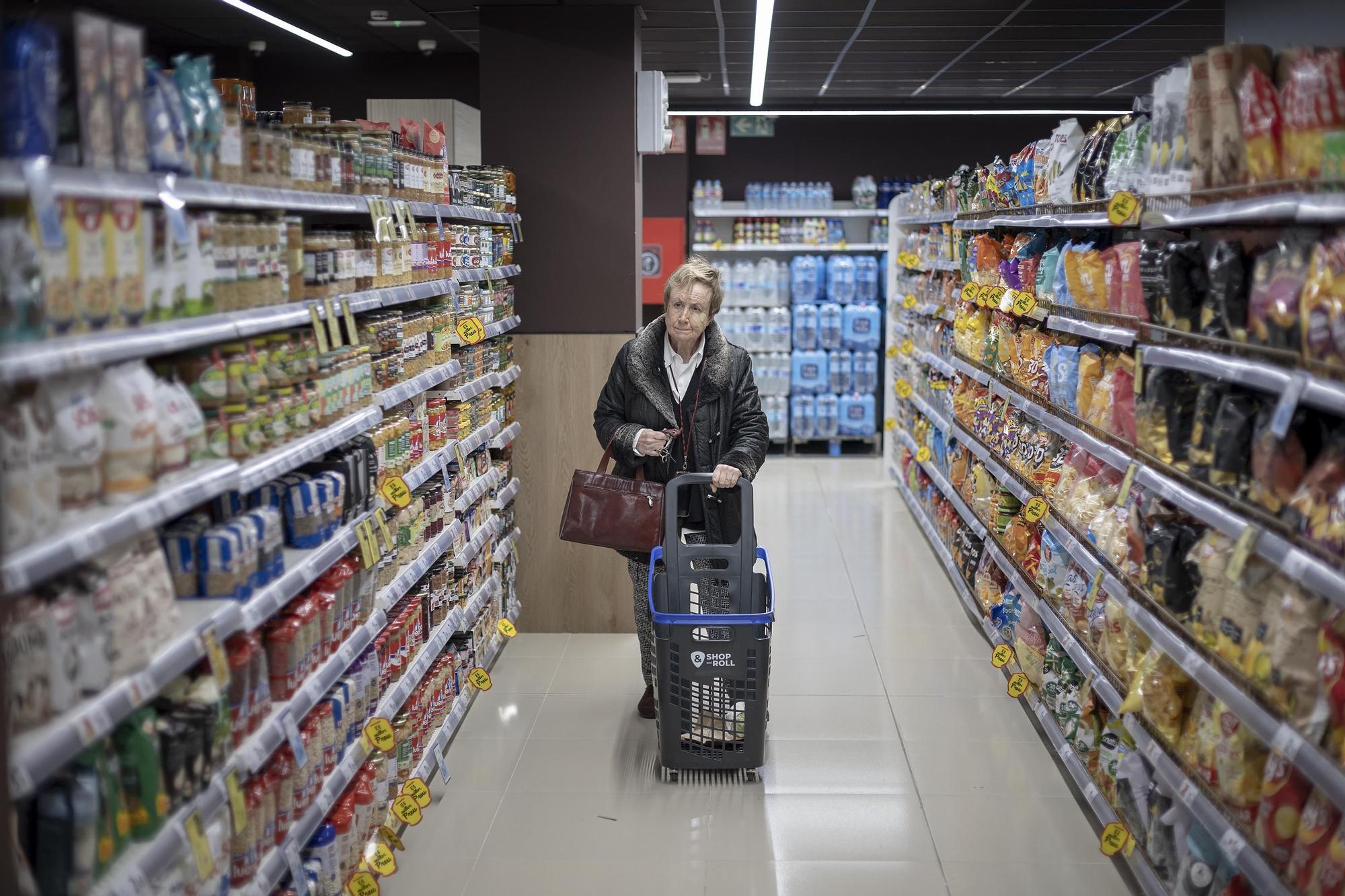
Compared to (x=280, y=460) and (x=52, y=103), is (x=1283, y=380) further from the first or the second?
(x=52, y=103)

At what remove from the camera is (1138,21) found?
7.34m

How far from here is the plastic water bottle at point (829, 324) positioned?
11664 millimetres

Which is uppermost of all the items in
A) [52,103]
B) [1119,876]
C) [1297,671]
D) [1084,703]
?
[52,103]

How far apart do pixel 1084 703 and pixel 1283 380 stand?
1893 mm

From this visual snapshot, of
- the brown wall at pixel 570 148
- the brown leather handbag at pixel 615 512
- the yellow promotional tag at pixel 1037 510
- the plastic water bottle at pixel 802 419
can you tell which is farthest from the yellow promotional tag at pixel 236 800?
the plastic water bottle at pixel 802 419

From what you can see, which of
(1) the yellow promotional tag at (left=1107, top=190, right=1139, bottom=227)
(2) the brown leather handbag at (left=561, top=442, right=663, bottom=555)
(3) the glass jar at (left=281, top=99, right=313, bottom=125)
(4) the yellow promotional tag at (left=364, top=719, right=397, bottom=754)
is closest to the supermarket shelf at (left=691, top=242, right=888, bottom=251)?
(2) the brown leather handbag at (left=561, top=442, right=663, bottom=555)

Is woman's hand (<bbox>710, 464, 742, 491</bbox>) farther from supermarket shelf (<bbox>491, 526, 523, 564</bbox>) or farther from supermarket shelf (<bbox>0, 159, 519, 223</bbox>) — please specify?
supermarket shelf (<bbox>491, 526, 523, 564</bbox>)

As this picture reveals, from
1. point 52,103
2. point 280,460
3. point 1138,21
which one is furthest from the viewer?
point 1138,21

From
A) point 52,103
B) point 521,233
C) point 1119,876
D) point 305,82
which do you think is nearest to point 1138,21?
point 521,233

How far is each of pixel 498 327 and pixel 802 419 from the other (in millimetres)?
6761

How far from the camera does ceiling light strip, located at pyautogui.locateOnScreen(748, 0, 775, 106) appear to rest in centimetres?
660

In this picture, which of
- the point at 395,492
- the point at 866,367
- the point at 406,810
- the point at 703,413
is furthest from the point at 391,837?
the point at 866,367

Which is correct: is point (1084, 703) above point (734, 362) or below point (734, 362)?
below

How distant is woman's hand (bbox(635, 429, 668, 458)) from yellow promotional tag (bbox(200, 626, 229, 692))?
7.01ft
